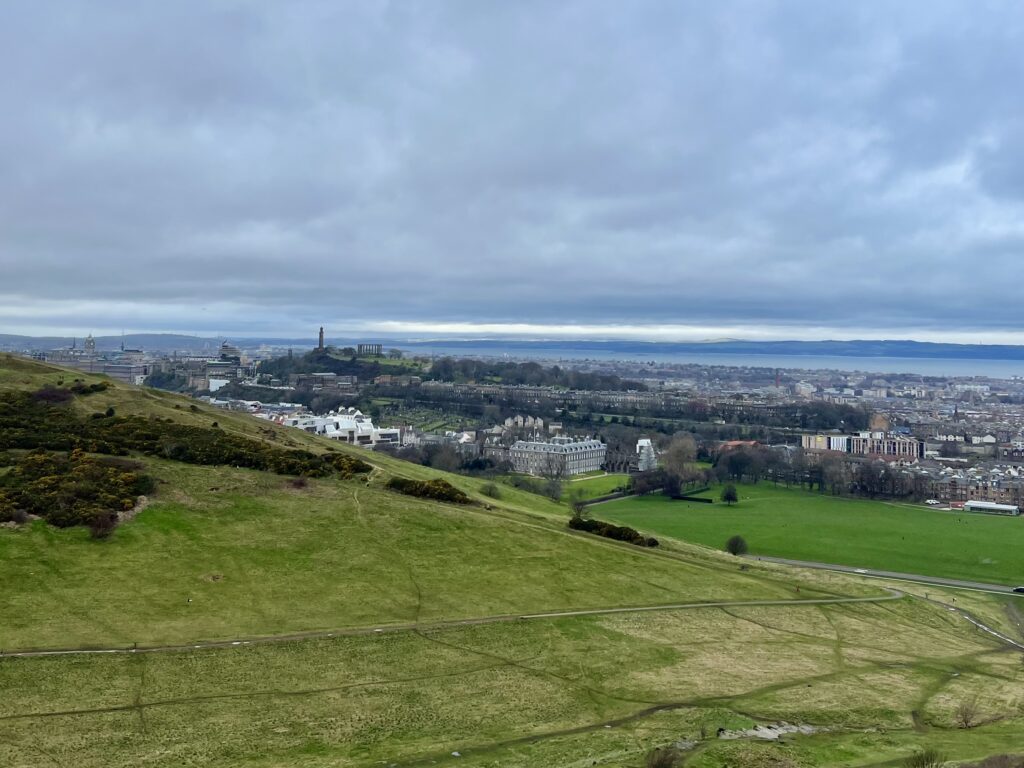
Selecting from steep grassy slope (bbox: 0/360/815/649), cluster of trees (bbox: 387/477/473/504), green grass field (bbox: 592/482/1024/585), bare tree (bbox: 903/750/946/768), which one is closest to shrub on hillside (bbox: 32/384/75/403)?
steep grassy slope (bbox: 0/360/815/649)

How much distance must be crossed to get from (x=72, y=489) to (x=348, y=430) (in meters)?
98.7

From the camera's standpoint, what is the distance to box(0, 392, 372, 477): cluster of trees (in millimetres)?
50250

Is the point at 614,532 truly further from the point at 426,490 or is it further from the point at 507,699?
the point at 507,699

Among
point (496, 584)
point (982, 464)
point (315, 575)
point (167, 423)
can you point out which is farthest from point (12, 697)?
point (982, 464)

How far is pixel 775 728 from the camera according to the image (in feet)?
94.4

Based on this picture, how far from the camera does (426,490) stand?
2101 inches

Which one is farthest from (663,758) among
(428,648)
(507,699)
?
(428,648)

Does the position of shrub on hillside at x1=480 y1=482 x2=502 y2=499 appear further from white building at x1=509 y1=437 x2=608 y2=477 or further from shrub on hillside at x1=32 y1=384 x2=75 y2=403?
white building at x1=509 y1=437 x2=608 y2=477

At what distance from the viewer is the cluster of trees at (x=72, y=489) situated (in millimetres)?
40906

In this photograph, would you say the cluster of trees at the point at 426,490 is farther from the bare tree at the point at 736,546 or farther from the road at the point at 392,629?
the bare tree at the point at 736,546

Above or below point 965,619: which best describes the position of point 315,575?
above

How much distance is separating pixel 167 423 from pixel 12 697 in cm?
3039

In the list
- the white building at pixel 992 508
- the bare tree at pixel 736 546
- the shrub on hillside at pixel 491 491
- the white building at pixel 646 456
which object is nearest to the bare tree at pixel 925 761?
the shrub on hillside at pixel 491 491

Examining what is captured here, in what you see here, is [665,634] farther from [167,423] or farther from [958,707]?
[167,423]
